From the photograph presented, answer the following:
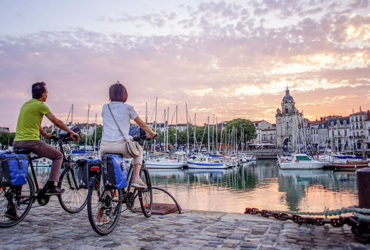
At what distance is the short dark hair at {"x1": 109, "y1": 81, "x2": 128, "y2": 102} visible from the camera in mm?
4785

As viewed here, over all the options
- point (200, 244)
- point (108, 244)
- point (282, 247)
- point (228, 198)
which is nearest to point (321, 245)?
point (282, 247)

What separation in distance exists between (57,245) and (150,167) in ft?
151

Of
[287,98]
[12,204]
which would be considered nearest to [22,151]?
[12,204]

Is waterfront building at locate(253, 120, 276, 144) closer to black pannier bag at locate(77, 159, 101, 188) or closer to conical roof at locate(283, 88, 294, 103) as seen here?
conical roof at locate(283, 88, 294, 103)

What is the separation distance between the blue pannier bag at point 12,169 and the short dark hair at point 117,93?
1623mm

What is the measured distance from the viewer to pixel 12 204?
4543mm

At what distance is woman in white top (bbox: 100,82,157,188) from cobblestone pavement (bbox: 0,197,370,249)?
846mm

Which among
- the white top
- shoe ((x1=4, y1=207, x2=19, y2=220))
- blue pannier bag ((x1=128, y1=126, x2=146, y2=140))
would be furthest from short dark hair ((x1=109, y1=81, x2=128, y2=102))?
shoe ((x1=4, y1=207, x2=19, y2=220))

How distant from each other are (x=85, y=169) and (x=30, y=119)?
130 centimetres

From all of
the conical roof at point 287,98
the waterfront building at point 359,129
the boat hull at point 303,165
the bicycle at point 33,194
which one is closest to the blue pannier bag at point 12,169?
the bicycle at point 33,194

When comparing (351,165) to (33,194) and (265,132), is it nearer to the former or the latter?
(33,194)

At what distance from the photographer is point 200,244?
12.6 ft

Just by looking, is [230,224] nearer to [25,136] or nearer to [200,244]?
[200,244]

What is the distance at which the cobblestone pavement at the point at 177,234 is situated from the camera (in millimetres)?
3744
